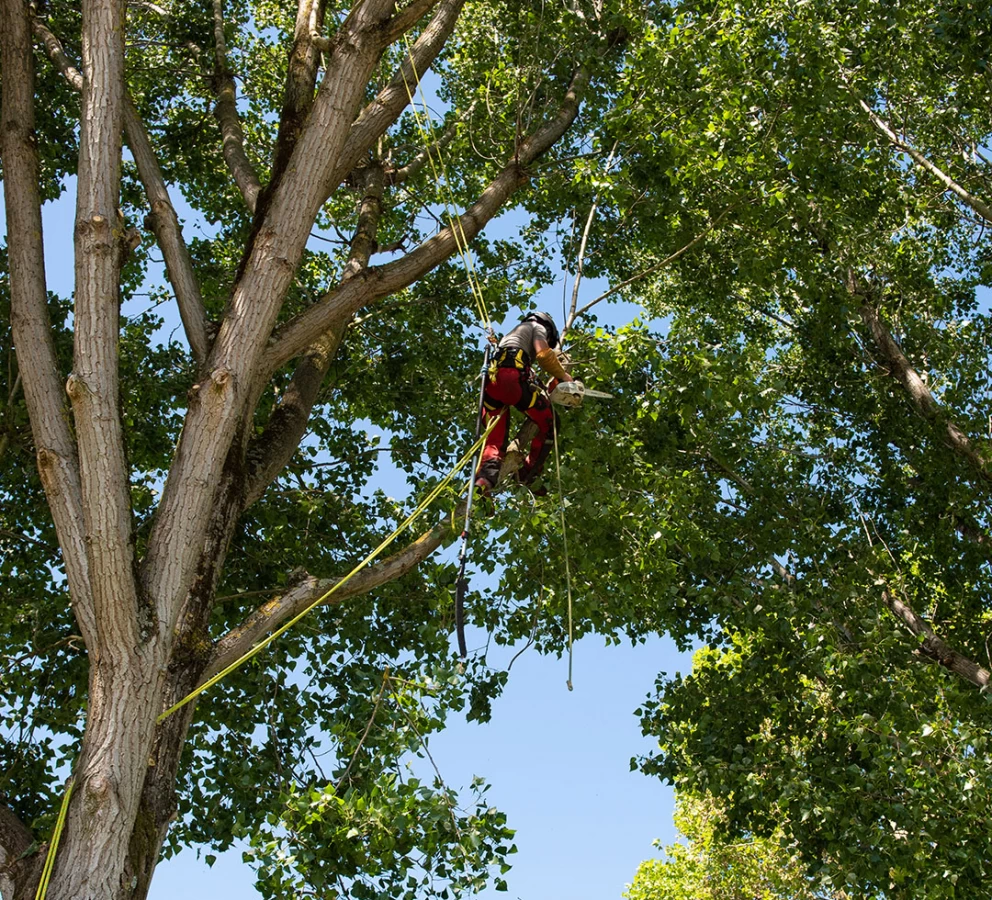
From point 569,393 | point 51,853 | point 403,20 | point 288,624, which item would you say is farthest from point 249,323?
point 51,853

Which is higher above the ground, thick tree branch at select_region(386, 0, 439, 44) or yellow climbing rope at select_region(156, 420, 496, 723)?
thick tree branch at select_region(386, 0, 439, 44)

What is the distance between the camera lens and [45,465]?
5.82m

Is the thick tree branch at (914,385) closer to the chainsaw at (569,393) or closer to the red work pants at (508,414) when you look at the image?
the red work pants at (508,414)

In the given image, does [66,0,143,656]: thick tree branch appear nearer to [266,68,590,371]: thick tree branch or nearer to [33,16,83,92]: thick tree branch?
[266,68,590,371]: thick tree branch

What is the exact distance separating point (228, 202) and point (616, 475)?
19.6 ft

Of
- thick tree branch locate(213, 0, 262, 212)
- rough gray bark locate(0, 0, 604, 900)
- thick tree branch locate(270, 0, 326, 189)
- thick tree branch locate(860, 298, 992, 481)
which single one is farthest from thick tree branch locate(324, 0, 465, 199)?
thick tree branch locate(860, 298, 992, 481)

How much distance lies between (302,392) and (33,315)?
7.20 feet

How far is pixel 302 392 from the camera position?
314 inches

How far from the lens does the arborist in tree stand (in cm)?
715

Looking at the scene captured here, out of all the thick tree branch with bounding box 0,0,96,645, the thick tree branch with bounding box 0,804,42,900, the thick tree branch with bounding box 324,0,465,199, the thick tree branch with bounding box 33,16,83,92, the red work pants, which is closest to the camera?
the thick tree branch with bounding box 0,804,42,900

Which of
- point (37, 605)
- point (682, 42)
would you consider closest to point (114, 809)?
point (37, 605)

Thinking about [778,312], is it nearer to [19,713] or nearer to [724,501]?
[724,501]

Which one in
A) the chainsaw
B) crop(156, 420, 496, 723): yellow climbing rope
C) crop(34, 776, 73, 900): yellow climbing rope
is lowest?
crop(34, 776, 73, 900): yellow climbing rope

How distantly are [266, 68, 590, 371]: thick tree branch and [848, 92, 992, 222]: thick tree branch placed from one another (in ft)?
12.8
